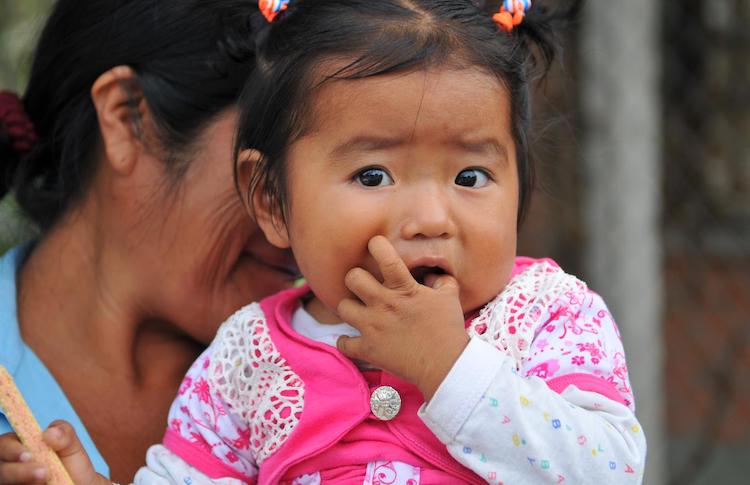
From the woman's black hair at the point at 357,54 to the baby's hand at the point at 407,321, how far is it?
0.75 feet

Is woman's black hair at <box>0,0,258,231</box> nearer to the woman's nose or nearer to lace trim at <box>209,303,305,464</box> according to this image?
lace trim at <box>209,303,305,464</box>

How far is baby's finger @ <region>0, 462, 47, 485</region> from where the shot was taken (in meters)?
1.48

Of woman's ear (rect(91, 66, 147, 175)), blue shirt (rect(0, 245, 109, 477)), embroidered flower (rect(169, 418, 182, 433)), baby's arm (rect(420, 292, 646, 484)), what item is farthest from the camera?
woman's ear (rect(91, 66, 147, 175))

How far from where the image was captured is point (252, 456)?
1756 millimetres

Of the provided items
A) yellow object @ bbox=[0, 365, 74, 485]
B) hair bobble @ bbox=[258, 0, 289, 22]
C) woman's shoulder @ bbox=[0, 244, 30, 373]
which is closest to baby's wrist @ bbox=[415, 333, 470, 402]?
yellow object @ bbox=[0, 365, 74, 485]

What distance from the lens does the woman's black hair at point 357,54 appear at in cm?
159

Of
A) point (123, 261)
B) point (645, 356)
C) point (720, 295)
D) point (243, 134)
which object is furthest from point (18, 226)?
point (720, 295)

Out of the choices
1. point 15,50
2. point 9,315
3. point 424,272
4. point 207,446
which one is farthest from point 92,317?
point 15,50

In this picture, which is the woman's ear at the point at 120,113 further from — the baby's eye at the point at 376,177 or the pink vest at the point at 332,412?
the baby's eye at the point at 376,177

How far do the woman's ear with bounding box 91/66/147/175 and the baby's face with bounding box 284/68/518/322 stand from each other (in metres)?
0.57

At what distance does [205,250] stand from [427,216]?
662mm

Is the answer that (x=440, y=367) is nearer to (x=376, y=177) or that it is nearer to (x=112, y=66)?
(x=376, y=177)

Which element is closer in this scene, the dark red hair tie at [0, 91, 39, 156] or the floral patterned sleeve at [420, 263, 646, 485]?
the floral patterned sleeve at [420, 263, 646, 485]

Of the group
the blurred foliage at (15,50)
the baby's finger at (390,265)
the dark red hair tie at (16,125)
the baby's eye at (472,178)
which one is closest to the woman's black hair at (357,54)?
the baby's eye at (472,178)
